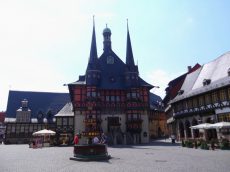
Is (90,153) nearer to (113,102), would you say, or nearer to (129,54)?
(113,102)

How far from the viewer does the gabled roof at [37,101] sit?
6081cm

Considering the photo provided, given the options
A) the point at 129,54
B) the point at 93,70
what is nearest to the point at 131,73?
the point at 129,54

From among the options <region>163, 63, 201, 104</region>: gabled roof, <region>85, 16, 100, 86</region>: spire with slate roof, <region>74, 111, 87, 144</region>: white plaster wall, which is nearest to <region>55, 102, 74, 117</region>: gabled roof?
<region>74, 111, 87, 144</region>: white plaster wall

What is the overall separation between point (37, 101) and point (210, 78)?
46.1 metres

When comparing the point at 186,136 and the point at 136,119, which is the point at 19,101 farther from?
the point at 186,136

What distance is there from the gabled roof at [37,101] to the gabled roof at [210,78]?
3580cm

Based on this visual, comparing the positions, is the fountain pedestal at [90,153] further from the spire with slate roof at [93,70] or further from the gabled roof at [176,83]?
the gabled roof at [176,83]

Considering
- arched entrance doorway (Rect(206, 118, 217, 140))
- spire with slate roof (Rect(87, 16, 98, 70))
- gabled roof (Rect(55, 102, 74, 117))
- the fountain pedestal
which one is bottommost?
the fountain pedestal

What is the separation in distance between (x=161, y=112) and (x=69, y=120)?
115 feet

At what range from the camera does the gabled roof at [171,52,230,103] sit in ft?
102

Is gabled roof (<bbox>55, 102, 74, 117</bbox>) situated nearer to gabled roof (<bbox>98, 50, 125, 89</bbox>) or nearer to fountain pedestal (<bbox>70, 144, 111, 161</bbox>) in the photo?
gabled roof (<bbox>98, 50, 125, 89</bbox>)

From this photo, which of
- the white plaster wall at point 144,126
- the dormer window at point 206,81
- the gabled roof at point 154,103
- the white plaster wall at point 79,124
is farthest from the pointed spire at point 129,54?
the gabled roof at point 154,103

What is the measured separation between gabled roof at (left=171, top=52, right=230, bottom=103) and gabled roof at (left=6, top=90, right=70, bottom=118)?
117 ft

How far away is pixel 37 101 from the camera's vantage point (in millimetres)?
64062
